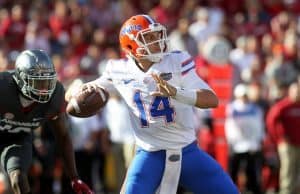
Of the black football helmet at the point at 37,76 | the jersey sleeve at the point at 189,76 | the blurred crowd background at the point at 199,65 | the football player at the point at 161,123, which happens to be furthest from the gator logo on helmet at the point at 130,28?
the blurred crowd background at the point at 199,65

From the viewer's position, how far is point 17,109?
6.31 metres

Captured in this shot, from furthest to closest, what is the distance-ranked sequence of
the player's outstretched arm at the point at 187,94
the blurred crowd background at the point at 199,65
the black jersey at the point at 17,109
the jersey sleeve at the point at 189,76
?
1. the blurred crowd background at the point at 199,65
2. the black jersey at the point at 17,109
3. the jersey sleeve at the point at 189,76
4. the player's outstretched arm at the point at 187,94

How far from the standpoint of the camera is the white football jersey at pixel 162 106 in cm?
582

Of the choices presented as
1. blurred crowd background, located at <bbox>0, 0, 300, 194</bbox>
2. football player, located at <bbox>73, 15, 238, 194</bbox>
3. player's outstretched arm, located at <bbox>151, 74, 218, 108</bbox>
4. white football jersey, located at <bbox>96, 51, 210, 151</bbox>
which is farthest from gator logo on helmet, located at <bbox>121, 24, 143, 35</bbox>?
blurred crowd background, located at <bbox>0, 0, 300, 194</bbox>

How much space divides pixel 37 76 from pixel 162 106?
0.94 m

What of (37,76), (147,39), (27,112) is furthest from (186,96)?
(27,112)

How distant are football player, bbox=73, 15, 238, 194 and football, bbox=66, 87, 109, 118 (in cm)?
5

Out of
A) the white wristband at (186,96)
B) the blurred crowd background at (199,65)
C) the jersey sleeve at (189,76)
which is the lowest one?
the blurred crowd background at (199,65)

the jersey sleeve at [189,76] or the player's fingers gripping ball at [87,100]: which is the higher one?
the jersey sleeve at [189,76]

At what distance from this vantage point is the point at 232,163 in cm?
1078

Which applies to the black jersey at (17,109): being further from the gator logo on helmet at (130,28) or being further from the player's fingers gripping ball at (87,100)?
the gator logo on helmet at (130,28)

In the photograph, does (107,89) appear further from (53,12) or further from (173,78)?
(53,12)

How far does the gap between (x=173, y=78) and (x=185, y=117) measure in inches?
10.9

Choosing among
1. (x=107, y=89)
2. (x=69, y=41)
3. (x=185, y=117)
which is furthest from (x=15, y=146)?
(x=69, y=41)
